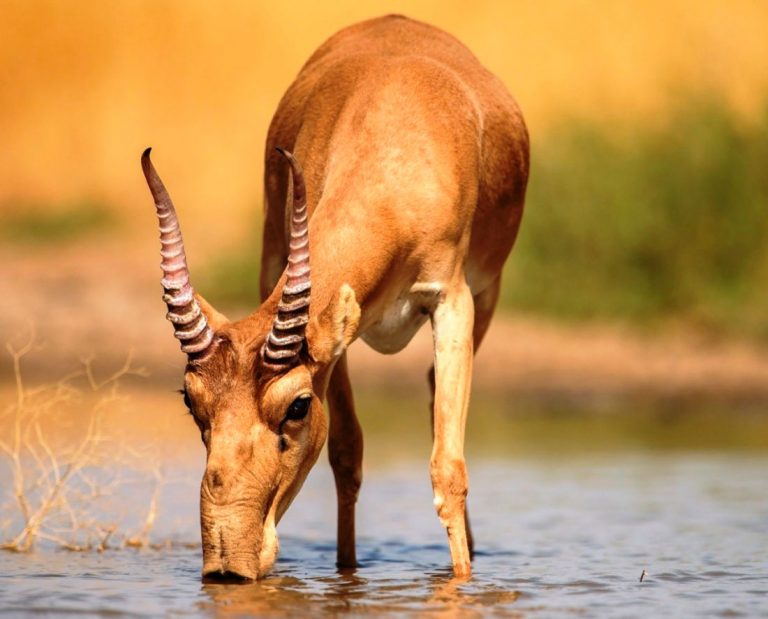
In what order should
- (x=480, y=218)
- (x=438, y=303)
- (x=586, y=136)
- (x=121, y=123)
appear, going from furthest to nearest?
(x=121, y=123), (x=586, y=136), (x=480, y=218), (x=438, y=303)

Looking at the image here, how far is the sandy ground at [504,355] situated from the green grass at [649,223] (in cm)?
51

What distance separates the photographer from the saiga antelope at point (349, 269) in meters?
6.37

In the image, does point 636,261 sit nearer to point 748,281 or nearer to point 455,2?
point 748,281

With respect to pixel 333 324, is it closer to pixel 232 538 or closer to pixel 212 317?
pixel 212 317

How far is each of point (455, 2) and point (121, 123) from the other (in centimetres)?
956

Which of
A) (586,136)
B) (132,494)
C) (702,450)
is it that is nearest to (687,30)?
(586,136)

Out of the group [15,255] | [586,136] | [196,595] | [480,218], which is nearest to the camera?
[196,595]

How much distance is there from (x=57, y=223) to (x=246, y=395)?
17.9m

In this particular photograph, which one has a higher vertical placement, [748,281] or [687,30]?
[687,30]

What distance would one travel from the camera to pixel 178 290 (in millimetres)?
6422

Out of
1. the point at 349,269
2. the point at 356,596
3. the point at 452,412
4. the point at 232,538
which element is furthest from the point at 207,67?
the point at 232,538

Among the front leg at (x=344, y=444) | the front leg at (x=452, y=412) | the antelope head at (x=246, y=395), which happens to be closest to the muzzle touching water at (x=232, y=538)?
the antelope head at (x=246, y=395)

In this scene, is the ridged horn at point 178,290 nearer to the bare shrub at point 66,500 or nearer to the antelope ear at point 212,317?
the antelope ear at point 212,317

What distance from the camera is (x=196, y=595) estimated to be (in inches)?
271
